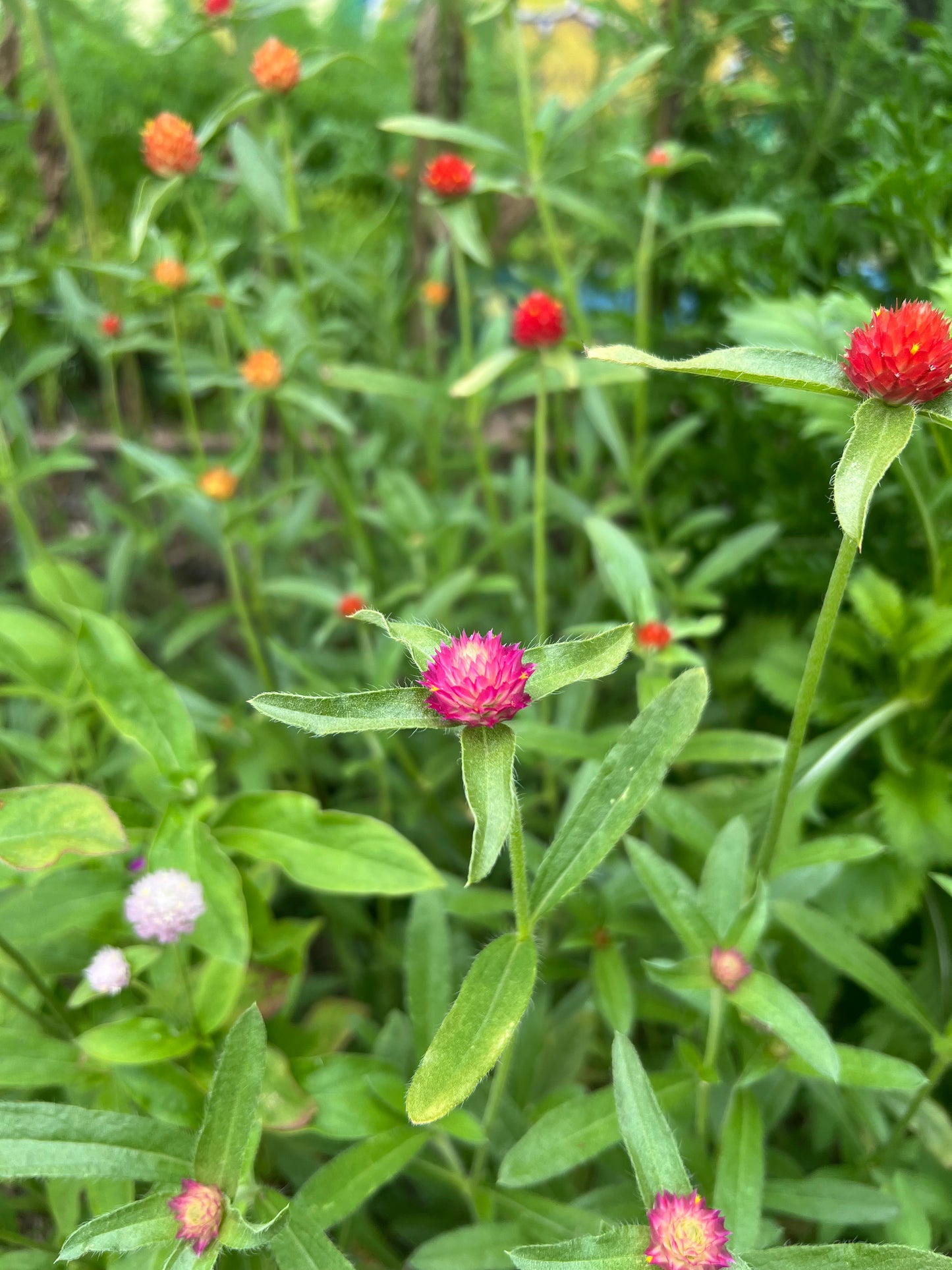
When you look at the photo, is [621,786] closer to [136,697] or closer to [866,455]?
[866,455]

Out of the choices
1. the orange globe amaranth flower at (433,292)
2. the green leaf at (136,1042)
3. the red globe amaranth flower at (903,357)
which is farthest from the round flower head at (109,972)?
the orange globe amaranth flower at (433,292)

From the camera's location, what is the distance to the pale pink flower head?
0.56 meters

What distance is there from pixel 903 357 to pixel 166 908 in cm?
68

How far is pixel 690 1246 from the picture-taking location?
0.55m

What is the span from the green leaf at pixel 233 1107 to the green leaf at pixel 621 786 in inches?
8.8

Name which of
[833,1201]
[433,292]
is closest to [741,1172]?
[833,1201]

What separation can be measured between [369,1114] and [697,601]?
0.71m

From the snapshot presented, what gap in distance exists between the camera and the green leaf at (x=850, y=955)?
33.4 inches

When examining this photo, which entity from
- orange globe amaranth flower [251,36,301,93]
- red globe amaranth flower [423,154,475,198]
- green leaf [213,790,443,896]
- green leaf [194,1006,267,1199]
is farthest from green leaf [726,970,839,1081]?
orange globe amaranth flower [251,36,301,93]

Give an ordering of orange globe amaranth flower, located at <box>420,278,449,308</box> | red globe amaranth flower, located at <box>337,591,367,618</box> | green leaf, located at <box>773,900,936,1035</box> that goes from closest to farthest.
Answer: green leaf, located at <box>773,900,936,1035</box>
red globe amaranth flower, located at <box>337,591,367,618</box>
orange globe amaranth flower, located at <box>420,278,449,308</box>

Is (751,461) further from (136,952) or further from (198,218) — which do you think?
(136,952)

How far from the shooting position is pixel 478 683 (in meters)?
0.56

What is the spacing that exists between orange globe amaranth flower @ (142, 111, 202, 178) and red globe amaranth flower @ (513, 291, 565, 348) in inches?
17.4

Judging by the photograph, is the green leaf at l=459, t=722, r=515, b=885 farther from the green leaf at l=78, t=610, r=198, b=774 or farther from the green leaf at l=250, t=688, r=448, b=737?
the green leaf at l=78, t=610, r=198, b=774
